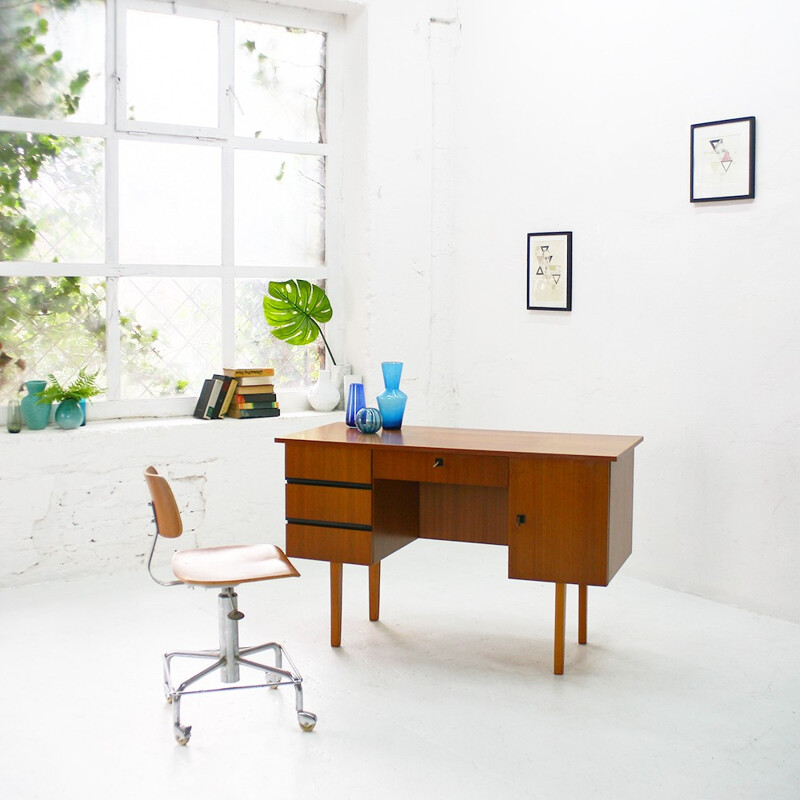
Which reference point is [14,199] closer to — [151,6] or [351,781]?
[151,6]

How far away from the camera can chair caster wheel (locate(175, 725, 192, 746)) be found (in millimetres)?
2820

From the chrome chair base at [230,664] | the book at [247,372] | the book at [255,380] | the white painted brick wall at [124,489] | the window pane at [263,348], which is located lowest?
the chrome chair base at [230,664]

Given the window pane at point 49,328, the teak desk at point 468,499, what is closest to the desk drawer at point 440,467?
the teak desk at point 468,499

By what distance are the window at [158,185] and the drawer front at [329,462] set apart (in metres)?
1.64

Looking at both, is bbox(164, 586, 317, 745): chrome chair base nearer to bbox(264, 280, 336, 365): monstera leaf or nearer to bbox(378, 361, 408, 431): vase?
bbox(378, 361, 408, 431): vase

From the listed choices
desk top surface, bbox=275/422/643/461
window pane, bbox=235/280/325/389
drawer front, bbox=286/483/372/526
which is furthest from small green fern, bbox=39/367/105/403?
drawer front, bbox=286/483/372/526

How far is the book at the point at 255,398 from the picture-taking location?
495cm

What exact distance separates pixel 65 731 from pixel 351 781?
3.09 feet

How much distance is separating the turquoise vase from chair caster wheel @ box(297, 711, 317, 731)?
2189mm

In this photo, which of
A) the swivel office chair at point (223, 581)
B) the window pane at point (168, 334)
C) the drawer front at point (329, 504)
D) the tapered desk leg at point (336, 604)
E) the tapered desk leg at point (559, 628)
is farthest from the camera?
the window pane at point (168, 334)

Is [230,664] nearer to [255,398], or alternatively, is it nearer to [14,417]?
[14,417]

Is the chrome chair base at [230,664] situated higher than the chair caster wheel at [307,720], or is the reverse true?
the chrome chair base at [230,664]

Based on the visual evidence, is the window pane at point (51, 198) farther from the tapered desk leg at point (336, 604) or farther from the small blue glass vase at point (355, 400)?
the tapered desk leg at point (336, 604)

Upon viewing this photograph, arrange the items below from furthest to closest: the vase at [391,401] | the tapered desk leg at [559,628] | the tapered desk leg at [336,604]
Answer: the vase at [391,401] < the tapered desk leg at [336,604] < the tapered desk leg at [559,628]
